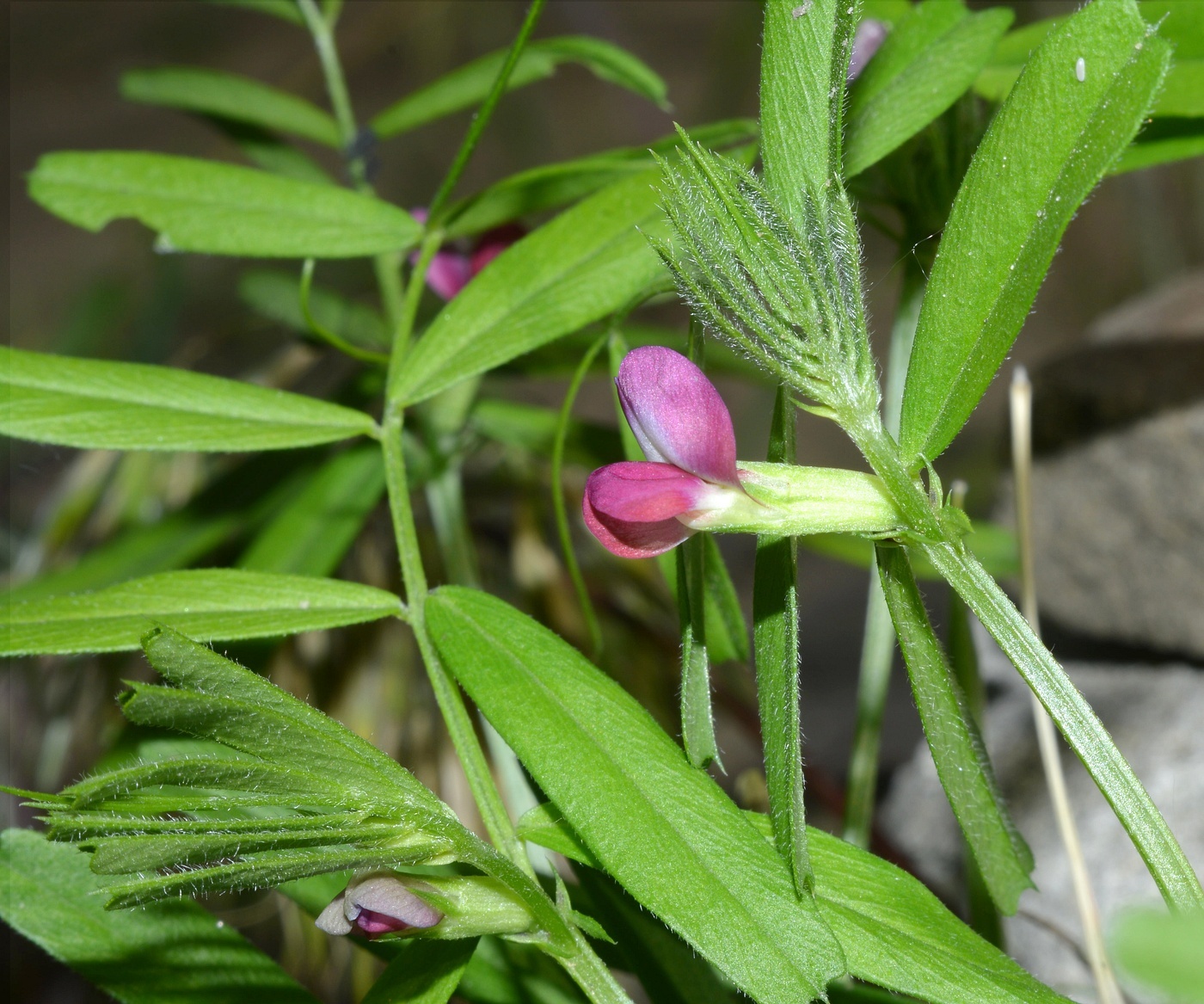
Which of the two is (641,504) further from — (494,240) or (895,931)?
(494,240)

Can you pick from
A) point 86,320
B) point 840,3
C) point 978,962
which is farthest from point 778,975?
point 86,320

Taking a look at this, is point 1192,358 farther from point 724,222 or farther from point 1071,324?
point 1071,324

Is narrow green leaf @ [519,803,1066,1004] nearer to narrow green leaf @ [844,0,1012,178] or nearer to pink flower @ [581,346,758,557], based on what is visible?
pink flower @ [581,346,758,557]

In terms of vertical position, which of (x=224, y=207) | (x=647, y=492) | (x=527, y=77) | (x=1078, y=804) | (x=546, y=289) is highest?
(x=527, y=77)

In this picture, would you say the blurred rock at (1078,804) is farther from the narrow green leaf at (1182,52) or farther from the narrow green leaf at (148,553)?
the narrow green leaf at (148,553)

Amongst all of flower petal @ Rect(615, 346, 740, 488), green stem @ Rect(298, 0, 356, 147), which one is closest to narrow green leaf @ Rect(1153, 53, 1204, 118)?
flower petal @ Rect(615, 346, 740, 488)

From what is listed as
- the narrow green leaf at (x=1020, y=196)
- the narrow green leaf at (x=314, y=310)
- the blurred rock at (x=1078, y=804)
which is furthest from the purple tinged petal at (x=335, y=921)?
the narrow green leaf at (x=314, y=310)

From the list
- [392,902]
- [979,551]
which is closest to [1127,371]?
[979,551]
